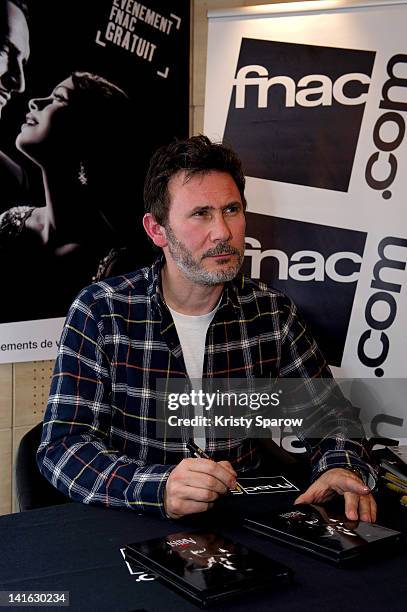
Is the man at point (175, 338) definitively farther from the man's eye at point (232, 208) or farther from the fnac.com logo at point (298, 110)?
the fnac.com logo at point (298, 110)

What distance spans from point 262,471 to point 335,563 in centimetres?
83

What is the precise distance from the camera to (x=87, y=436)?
69.7 inches

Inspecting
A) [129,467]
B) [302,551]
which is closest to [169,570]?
[302,551]

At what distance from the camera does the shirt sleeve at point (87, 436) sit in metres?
1.55

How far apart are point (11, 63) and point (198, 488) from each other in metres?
1.73

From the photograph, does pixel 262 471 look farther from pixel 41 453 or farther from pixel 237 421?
pixel 41 453

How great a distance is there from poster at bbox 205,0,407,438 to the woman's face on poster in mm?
568

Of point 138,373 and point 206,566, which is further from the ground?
point 138,373

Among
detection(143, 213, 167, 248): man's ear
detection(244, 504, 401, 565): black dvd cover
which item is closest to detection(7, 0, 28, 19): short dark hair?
detection(143, 213, 167, 248): man's ear

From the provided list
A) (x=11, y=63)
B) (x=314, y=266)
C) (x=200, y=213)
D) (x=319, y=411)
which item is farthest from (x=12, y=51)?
(x=319, y=411)

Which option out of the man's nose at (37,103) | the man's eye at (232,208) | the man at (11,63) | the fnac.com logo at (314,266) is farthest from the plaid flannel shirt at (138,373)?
the man's nose at (37,103)

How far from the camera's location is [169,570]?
3.83ft

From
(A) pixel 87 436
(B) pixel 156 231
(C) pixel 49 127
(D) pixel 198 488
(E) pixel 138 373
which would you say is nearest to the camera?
(D) pixel 198 488
